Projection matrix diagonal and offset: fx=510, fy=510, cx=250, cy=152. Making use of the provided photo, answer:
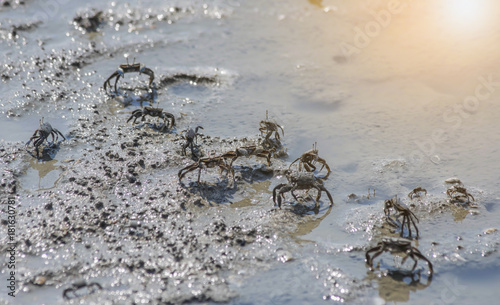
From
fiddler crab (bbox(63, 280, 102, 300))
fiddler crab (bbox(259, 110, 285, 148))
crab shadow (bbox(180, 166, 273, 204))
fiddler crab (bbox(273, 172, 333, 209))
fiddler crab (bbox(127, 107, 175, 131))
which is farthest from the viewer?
fiddler crab (bbox(127, 107, 175, 131))

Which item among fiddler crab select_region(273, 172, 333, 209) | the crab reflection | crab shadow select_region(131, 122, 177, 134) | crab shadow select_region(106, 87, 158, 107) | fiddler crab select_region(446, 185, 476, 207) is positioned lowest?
fiddler crab select_region(446, 185, 476, 207)

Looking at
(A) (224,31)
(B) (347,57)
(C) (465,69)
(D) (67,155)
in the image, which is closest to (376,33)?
(B) (347,57)

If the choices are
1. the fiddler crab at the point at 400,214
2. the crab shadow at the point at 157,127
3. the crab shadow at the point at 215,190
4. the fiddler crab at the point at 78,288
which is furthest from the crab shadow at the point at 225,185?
the fiddler crab at the point at 78,288

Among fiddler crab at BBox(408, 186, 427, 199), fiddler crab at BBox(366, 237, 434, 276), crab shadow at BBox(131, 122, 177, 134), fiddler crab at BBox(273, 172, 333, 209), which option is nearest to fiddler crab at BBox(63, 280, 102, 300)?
fiddler crab at BBox(273, 172, 333, 209)

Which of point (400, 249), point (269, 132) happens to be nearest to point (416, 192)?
point (400, 249)

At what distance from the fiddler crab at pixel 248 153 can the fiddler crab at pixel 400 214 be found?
56.7 inches

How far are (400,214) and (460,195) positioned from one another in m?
0.91

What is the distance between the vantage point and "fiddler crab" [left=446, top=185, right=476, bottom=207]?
5242 millimetres

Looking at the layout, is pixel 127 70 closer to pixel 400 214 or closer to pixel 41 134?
pixel 41 134

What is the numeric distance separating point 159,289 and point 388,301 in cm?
191

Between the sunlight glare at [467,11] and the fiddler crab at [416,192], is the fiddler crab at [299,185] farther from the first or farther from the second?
the sunlight glare at [467,11]

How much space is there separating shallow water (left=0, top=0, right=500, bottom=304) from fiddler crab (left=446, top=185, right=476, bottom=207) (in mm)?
126

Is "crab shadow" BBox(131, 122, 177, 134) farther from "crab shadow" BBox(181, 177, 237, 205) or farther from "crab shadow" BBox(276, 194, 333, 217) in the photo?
"crab shadow" BBox(276, 194, 333, 217)

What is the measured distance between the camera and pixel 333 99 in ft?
23.3
